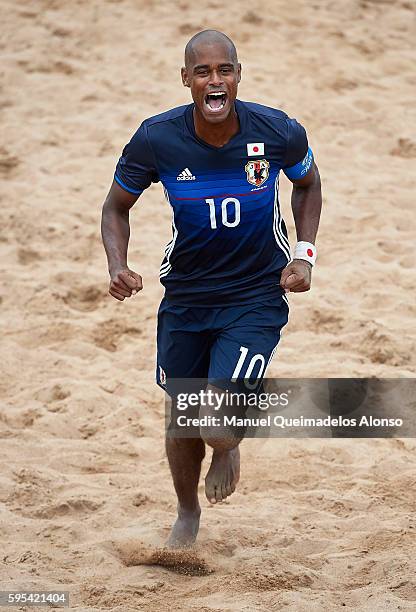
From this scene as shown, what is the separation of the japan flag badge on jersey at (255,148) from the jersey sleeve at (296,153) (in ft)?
0.41

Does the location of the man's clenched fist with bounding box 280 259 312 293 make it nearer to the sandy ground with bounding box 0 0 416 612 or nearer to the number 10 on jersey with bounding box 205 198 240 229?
the number 10 on jersey with bounding box 205 198 240 229

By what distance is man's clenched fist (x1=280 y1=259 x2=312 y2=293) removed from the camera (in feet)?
13.1

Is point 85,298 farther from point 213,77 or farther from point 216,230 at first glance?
point 213,77

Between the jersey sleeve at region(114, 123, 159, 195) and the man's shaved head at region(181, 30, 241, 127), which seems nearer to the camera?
the man's shaved head at region(181, 30, 241, 127)

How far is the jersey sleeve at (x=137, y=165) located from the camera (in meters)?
4.08

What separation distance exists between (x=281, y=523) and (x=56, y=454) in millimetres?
1283

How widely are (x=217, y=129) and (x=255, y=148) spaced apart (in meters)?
0.17

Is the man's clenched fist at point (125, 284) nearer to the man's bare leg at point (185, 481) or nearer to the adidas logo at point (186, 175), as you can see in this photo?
the adidas logo at point (186, 175)

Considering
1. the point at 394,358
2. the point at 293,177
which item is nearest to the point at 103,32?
the point at 394,358

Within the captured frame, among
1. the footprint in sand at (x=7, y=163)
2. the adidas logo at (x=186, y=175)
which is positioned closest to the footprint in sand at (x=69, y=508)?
the adidas logo at (x=186, y=175)

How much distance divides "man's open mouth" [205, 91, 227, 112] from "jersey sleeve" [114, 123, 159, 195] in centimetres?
29

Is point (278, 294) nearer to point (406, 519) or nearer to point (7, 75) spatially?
point (406, 519)

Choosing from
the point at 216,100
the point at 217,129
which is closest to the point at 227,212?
the point at 217,129

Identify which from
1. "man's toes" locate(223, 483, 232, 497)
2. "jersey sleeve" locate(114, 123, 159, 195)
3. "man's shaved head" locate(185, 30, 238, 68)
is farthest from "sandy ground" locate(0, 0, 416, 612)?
"man's shaved head" locate(185, 30, 238, 68)
